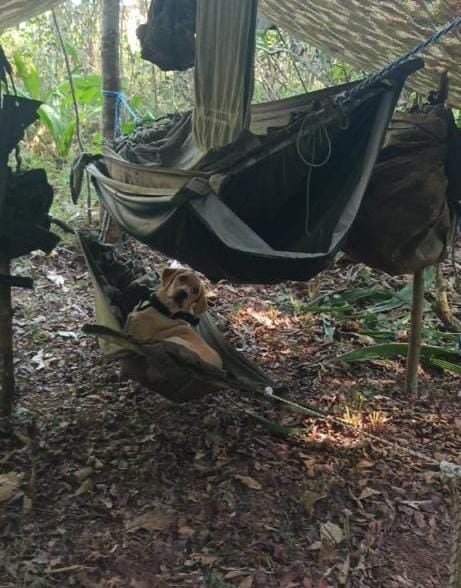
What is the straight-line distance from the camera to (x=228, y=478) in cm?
214

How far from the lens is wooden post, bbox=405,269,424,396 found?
2.54m

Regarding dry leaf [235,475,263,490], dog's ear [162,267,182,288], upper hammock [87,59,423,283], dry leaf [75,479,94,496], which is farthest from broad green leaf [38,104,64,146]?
dry leaf [235,475,263,490]

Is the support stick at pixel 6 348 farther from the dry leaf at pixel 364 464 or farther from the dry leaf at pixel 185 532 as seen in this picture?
the dry leaf at pixel 364 464

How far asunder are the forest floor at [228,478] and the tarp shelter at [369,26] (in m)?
1.27

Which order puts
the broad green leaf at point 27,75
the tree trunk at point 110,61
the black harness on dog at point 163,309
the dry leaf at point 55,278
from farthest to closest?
1. the broad green leaf at point 27,75
2. the tree trunk at point 110,61
3. the dry leaf at point 55,278
4. the black harness on dog at point 163,309

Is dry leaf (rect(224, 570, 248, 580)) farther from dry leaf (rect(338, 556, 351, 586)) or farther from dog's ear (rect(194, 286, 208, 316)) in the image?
dog's ear (rect(194, 286, 208, 316))

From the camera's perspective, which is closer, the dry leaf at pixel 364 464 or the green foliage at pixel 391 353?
the dry leaf at pixel 364 464

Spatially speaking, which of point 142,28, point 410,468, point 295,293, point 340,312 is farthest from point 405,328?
point 142,28

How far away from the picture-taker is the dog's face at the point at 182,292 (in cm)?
243

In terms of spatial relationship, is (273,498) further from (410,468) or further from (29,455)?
(29,455)

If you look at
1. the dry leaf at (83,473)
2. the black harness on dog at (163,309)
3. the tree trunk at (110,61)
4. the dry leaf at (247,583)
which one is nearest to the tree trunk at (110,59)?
the tree trunk at (110,61)

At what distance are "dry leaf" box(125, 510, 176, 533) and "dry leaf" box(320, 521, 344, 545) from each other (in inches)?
17.3

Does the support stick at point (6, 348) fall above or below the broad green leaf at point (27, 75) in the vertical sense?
below

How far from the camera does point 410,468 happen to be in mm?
2252
